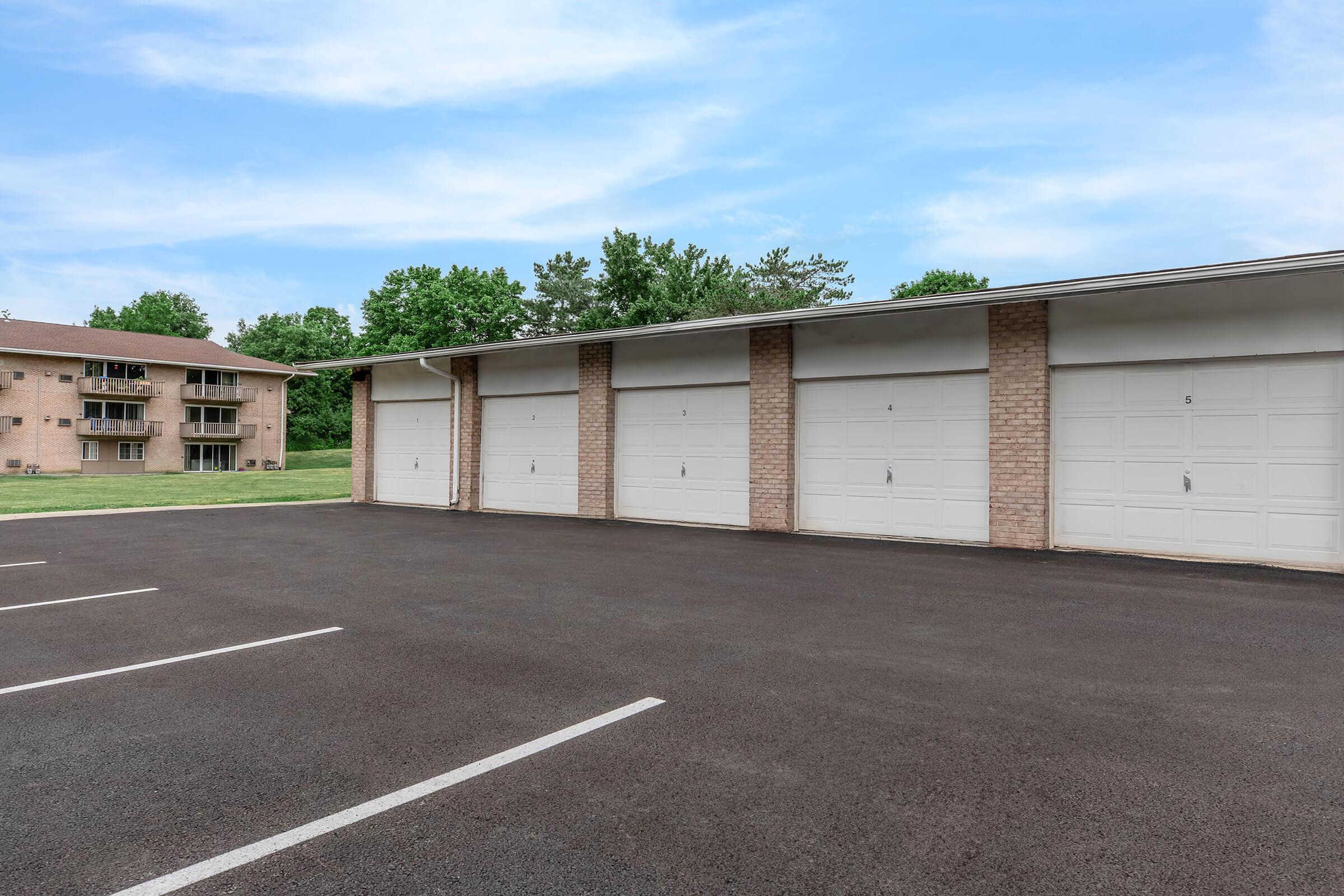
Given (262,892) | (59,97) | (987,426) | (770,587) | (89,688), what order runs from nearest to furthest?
(262,892), (89,688), (770,587), (987,426), (59,97)

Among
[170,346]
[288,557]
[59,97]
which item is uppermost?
A: [59,97]

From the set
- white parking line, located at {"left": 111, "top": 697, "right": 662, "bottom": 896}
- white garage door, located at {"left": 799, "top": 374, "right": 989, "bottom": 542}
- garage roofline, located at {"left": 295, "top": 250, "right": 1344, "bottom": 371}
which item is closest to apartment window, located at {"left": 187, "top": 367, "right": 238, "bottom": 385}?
garage roofline, located at {"left": 295, "top": 250, "right": 1344, "bottom": 371}

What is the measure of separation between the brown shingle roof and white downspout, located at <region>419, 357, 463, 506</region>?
77.1ft

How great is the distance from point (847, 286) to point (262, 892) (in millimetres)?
44243

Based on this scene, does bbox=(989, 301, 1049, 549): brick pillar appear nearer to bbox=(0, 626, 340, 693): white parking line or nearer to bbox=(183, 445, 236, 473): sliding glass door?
bbox=(0, 626, 340, 693): white parking line

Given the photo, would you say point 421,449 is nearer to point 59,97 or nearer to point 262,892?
point 262,892

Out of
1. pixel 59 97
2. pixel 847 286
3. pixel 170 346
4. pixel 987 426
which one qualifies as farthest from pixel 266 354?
pixel 987 426

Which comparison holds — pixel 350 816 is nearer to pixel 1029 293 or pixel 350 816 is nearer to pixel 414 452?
pixel 1029 293

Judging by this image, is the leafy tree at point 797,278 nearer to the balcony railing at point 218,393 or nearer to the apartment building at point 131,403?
the balcony railing at point 218,393

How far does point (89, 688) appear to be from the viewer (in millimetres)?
4480

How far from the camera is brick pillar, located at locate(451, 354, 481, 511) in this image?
693 inches

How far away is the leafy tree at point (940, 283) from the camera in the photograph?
4766 cm

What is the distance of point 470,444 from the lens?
57.8 feet

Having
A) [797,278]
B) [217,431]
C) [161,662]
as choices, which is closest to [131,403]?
[217,431]
